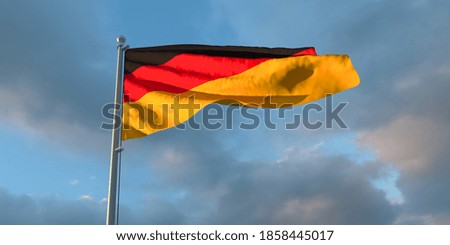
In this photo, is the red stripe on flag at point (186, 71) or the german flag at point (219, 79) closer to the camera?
the german flag at point (219, 79)

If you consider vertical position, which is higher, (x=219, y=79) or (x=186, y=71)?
(x=186, y=71)

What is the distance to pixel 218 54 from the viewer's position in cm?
2106

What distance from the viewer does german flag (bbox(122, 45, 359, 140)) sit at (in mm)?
20156

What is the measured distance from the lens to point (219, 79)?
2089 centimetres

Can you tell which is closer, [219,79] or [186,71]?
[219,79]

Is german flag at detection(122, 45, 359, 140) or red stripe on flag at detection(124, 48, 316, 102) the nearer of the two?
german flag at detection(122, 45, 359, 140)

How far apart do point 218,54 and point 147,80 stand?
2.52 m

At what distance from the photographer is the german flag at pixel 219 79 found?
20.2 meters
